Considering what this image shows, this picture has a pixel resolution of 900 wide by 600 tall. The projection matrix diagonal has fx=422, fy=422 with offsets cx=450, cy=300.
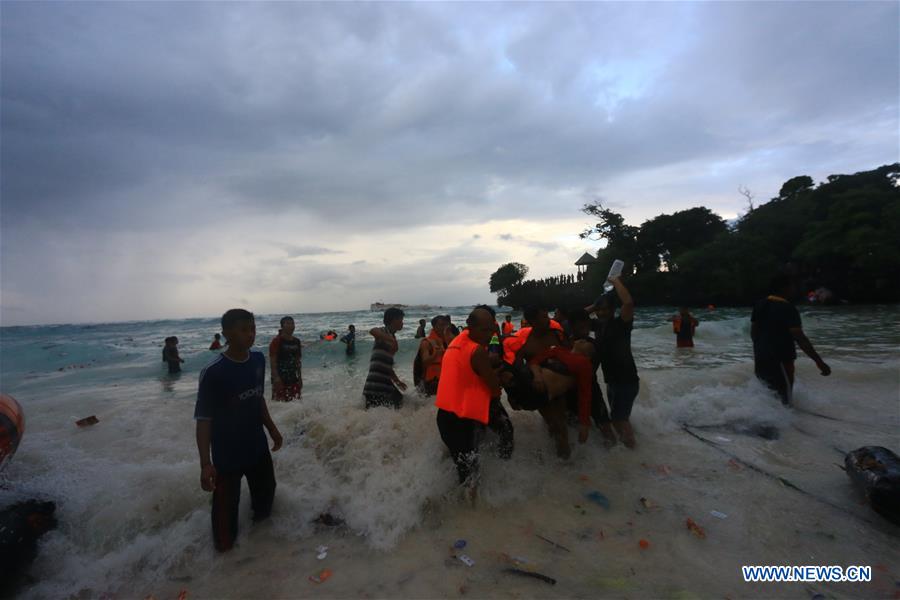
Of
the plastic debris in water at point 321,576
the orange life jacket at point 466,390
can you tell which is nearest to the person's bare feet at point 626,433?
the orange life jacket at point 466,390

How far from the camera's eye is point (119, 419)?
8586 millimetres

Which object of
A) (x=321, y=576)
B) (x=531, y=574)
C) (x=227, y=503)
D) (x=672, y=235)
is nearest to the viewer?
(x=531, y=574)

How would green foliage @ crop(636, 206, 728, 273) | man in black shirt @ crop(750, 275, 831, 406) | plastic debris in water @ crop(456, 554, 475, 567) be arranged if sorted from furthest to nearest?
green foliage @ crop(636, 206, 728, 273)
man in black shirt @ crop(750, 275, 831, 406)
plastic debris in water @ crop(456, 554, 475, 567)

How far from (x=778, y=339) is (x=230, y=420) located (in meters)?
6.39

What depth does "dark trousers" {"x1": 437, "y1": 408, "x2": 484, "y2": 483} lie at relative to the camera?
3.66 metres

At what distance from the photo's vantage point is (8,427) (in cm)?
355

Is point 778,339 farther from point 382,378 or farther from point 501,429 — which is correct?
point 382,378

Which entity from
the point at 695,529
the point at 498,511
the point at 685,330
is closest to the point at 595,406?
the point at 695,529

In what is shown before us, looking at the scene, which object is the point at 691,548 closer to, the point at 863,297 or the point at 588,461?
the point at 588,461

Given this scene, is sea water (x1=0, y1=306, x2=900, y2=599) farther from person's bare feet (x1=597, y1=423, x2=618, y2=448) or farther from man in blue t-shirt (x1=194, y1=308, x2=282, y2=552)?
man in blue t-shirt (x1=194, y1=308, x2=282, y2=552)

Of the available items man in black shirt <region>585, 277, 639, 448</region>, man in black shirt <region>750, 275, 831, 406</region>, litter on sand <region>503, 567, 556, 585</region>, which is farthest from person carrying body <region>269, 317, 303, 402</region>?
man in black shirt <region>750, 275, 831, 406</region>

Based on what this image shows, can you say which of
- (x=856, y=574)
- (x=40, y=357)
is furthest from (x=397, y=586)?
(x=40, y=357)

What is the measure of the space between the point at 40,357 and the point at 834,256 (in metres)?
53.2

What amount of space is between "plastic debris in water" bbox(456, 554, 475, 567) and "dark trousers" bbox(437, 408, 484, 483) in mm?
795
